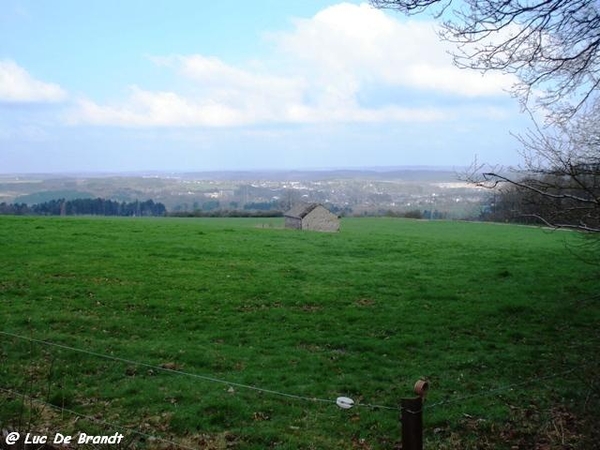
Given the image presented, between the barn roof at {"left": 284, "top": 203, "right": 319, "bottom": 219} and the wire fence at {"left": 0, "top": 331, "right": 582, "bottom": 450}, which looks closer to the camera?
the wire fence at {"left": 0, "top": 331, "right": 582, "bottom": 450}

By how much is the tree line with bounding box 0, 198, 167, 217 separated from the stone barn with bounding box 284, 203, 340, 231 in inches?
965

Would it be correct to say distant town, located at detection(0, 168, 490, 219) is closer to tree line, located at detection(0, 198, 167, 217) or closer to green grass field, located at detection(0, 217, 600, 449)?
tree line, located at detection(0, 198, 167, 217)

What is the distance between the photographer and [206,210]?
7094cm

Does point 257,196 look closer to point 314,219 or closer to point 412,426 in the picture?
point 314,219

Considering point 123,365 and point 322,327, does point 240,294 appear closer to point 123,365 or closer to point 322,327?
point 322,327

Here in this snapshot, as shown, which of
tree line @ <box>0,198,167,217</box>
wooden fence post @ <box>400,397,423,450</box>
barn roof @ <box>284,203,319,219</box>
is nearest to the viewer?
wooden fence post @ <box>400,397,423,450</box>

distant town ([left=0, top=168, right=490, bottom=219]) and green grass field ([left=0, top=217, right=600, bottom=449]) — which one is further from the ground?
distant town ([left=0, top=168, right=490, bottom=219])

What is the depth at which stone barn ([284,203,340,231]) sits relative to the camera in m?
51.8

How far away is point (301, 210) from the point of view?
54.3 metres

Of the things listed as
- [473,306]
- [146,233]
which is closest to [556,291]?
[473,306]

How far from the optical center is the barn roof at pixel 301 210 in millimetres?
52625

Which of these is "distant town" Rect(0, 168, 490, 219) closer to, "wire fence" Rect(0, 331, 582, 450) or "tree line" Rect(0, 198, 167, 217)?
"tree line" Rect(0, 198, 167, 217)

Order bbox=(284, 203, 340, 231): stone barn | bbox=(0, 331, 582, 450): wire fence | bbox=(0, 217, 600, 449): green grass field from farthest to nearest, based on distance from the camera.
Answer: bbox=(284, 203, 340, 231): stone barn, bbox=(0, 217, 600, 449): green grass field, bbox=(0, 331, 582, 450): wire fence

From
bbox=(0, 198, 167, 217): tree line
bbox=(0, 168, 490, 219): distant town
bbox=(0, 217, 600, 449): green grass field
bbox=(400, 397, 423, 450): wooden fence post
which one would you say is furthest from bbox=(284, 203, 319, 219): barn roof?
bbox=(400, 397, 423, 450): wooden fence post
